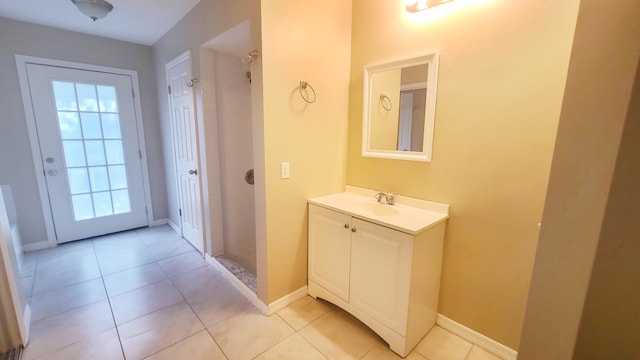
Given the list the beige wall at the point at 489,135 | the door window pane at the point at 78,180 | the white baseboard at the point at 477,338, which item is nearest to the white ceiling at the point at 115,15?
the door window pane at the point at 78,180

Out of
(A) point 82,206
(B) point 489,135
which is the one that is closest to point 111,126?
(A) point 82,206

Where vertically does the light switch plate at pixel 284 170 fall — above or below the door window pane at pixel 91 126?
below

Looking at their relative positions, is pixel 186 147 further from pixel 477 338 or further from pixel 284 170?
pixel 477 338

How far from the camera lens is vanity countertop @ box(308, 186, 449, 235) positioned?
1.57 m

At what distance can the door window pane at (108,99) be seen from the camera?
3164mm

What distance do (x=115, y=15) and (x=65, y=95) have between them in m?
1.21

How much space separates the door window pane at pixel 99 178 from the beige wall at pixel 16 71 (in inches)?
19.0

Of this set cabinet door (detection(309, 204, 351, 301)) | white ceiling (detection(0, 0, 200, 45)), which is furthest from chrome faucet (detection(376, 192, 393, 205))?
white ceiling (detection(0, 0, 200, 45))

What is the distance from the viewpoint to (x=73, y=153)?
3055mm

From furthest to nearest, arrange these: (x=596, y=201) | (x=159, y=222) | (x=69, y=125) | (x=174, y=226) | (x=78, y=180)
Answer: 1. (x=159, y=222)
2. (x=174, y=226)
3. (x=78, y=180)
4. (x=69, y=125)
5. (x=596, y=201)

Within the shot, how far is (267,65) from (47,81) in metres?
2.91

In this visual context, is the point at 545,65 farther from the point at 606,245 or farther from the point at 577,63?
the point at 606,245

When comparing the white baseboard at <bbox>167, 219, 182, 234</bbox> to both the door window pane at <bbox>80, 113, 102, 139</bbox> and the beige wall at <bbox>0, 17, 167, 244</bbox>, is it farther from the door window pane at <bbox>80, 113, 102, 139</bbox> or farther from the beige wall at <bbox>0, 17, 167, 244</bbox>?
the door window pane at <bbox>80, 113, 102, 139</bbox>

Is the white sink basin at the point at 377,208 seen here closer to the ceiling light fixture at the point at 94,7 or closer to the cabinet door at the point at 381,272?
the cabinet door at the point at 381,272
